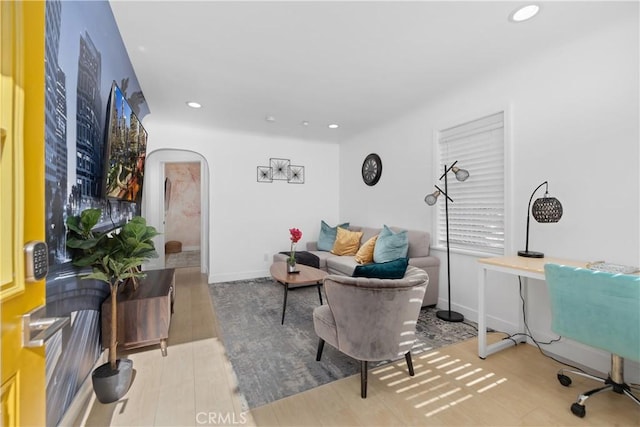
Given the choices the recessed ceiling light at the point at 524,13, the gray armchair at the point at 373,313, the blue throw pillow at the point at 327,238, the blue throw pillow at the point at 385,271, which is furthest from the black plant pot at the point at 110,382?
the recessed ceiling light at the point at 524,13

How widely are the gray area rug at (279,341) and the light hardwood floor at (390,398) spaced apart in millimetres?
88

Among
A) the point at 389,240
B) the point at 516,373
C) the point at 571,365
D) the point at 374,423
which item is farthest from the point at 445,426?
the point at 389,240

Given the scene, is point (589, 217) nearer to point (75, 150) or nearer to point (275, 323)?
point (275, 323)

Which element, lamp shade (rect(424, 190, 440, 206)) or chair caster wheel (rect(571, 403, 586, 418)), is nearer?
chair caster wheel (rect(571, 403, 586, 418))

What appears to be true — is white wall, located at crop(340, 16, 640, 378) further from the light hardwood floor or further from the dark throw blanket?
the dark throw blanket

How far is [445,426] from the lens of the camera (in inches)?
58.8

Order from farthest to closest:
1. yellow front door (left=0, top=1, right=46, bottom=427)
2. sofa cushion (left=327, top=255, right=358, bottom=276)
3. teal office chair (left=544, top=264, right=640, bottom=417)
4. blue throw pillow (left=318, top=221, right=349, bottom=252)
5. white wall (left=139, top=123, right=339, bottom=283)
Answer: blue throw pillow (left=318, top=221, right=349, bottom=252) → white wall (left=139, top=123, right=339, bottom=283) → sofa cushion (left=327, top=255, right=358, bottom=276) → teal office chair (left=544, top=264, right=640, bottom=417) → yellow front door (left=0, top=1, right=46, bottom=427)

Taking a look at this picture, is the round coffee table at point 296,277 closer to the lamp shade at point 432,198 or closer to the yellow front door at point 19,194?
the lamp shade at point 432,198

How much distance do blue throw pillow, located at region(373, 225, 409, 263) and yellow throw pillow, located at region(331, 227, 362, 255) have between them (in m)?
0.68

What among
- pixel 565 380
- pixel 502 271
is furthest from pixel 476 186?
pixel 565 380

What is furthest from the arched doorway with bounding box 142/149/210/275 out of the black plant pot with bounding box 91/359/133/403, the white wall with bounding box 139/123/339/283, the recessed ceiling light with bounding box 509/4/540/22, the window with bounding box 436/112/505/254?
the recessed ceiling light with bounding box 509/4/540/22

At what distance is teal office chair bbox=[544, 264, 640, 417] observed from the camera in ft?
4.54

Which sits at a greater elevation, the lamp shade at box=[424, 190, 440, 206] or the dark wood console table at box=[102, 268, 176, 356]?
the lamp shade at box=[424, 190, 440, 206]

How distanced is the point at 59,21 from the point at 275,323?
2661mm
